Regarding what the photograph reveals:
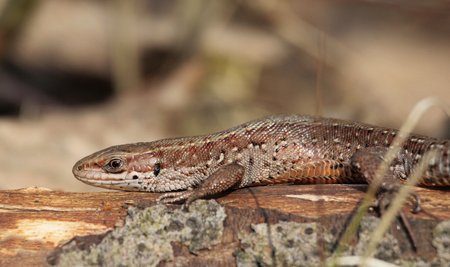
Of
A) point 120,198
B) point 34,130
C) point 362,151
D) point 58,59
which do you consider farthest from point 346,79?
point 120,198

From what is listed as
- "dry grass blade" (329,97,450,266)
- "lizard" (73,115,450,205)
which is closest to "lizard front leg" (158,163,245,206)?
"lizard" (73,115,450,205)

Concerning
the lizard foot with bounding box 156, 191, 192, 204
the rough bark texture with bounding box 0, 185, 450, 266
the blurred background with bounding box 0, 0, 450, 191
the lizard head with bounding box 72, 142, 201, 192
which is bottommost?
the rough bark texture with bounding box 0, 185, 450, 266

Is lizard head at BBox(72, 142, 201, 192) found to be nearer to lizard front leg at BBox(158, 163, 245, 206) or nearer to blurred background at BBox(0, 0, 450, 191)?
lizard front leg at BBox(158, 163, 245, 206)

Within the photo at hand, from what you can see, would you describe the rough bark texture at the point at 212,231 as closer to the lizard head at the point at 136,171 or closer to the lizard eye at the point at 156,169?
the lizard head at the point at 136,171

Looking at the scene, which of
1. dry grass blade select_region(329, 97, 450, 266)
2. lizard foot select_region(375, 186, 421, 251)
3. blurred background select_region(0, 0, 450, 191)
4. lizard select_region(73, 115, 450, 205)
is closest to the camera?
dry grass blade select_region(329, 97, 450, 266)

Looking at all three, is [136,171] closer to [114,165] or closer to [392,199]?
[114,165]

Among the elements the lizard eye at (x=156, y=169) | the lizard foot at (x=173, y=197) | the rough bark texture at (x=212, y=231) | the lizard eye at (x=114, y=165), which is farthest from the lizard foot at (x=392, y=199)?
the lizard eye at (x=114, y=165)

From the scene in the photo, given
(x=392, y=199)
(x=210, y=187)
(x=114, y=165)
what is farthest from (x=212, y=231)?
(x=114, y=165)
